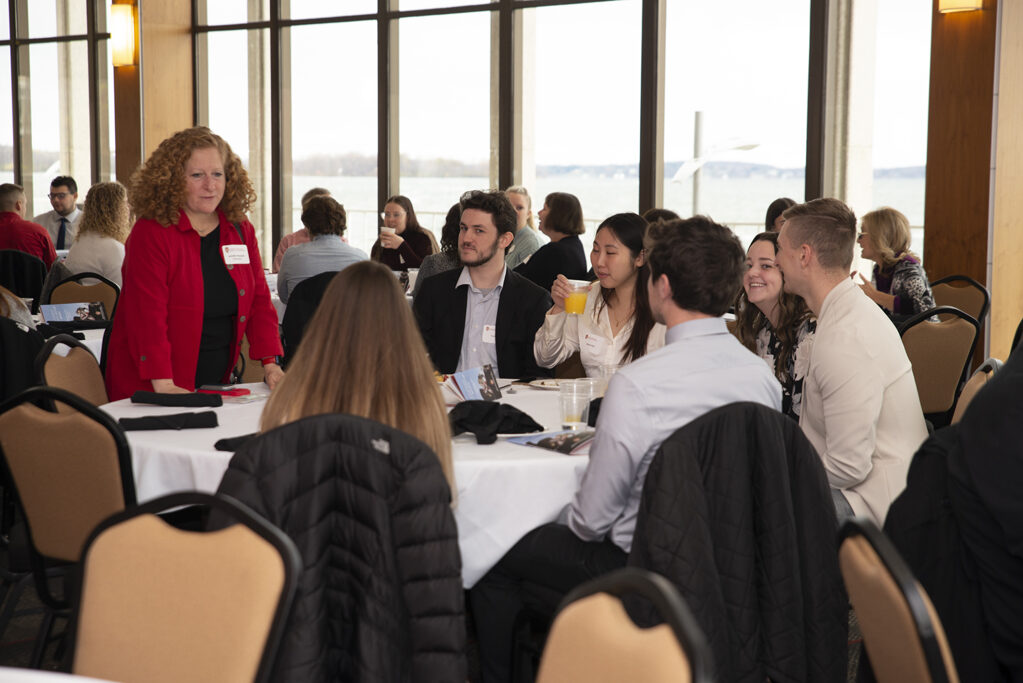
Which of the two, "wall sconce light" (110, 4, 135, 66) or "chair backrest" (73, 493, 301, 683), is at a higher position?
"wall sconce light" (110, 4, 135, 66)

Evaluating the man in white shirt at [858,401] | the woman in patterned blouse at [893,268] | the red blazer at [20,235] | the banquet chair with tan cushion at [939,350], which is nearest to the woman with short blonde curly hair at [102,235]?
the red blazer at [20,235]

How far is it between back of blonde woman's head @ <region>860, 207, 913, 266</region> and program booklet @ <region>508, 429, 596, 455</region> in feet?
11.9

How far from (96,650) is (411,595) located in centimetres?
53

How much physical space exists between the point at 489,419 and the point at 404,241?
17.9 ft

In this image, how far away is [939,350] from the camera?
4316 mm

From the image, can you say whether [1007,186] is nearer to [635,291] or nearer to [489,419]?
[635,291]

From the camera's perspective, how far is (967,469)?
1.76 m

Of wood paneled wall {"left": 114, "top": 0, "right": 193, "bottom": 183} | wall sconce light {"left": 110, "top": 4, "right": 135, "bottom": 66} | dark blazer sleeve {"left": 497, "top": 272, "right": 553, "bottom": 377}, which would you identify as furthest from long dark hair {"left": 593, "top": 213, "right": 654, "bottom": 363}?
wall sconce light {"left": 110, "top": 4, "right": 135, "bottom": 66}

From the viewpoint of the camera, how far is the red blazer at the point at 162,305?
330 cm

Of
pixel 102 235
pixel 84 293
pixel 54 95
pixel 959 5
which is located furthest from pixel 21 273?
pixel 959 5

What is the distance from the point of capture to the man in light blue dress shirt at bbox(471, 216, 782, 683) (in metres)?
2.18

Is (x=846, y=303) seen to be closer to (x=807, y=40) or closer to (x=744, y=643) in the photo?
(x=744, y=643)

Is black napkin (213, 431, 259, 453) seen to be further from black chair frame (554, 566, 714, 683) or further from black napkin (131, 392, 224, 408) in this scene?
black chair frame (554, 566, 714, 683)

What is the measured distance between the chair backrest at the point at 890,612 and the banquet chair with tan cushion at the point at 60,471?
5.40 feet
